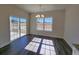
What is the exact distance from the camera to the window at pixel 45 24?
835cm

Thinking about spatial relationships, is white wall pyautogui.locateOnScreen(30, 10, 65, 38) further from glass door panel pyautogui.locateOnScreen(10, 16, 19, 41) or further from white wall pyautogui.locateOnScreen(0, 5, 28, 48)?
white wall pyautogui.locateOnScreen(0, 5, 28, 48)

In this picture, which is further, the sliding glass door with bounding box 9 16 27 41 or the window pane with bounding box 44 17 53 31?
the window pane with bounding box 44 17 53 31

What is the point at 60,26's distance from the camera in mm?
8000

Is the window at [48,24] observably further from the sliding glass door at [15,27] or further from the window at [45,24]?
the sliding glass door at [15,27]

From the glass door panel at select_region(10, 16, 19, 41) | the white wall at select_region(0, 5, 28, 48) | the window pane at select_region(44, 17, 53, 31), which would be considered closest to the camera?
the white wall at select_region(0, 5, 28, 48)

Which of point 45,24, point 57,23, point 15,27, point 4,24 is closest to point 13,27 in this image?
point 15,27

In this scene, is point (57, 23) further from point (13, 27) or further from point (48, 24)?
point (13, 27)

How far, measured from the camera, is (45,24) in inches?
344

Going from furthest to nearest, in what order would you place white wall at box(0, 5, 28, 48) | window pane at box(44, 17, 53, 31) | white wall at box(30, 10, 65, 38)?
window pane at box(44, 17, 53, 31) → white wall at box(30, 10, 65, 38) → white wall at box(0, 5, 28, 48)

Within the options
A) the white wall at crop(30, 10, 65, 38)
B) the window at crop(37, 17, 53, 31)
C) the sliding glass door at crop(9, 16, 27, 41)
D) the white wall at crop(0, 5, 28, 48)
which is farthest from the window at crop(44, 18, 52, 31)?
the white wall at crop(0, 5, 28, 48)

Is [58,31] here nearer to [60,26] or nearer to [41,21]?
[60,26]

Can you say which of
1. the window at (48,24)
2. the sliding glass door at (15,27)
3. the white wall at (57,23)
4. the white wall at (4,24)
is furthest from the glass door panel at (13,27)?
the window at (48,24)

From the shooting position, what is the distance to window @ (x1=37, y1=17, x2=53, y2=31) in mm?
8349

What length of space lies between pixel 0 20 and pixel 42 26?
194 inches
